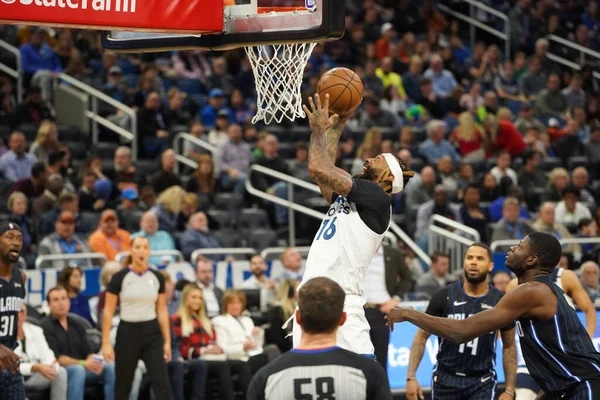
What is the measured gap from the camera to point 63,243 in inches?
521

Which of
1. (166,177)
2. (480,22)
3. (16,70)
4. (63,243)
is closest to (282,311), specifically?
(63,243)

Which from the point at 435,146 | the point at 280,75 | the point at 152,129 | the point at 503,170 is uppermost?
the point at 280,75

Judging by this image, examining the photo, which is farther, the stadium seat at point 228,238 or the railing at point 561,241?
the stadium seat at point 228,238

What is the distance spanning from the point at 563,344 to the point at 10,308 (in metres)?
4.46

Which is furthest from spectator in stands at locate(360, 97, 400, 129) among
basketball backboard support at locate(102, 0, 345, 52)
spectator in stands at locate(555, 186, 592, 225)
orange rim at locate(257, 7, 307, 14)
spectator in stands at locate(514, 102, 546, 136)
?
basketball backboard support at locate(102, 0, 345, 52)

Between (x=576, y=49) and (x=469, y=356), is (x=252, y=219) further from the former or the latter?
(x=576, y=49)

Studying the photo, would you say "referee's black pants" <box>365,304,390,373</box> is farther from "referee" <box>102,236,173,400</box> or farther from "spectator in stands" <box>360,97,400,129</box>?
"spectator in stands" <box>360,97,400,129</box>

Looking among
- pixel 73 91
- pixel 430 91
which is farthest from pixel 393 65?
pixel 73 91

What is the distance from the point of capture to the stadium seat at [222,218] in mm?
15094

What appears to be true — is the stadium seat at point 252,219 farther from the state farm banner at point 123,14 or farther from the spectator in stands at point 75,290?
the state farm banner at point 123,14

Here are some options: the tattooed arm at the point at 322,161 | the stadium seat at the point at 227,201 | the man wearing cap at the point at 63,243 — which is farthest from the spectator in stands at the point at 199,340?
the tattooed arm at the point at 322,161

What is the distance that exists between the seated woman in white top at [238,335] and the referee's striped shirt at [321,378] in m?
7.59

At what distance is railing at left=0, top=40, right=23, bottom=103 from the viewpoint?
16.7m

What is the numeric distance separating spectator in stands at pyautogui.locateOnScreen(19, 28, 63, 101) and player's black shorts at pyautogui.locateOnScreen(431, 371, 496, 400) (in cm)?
1003
